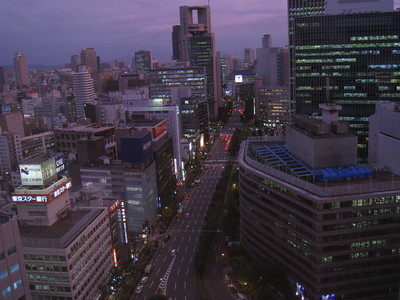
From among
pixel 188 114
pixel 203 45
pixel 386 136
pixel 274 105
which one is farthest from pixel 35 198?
pixel 203 45

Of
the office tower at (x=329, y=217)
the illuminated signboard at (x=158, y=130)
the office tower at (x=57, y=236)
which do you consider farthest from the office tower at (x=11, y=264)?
the illuminated signboard at (x=158, y=130)

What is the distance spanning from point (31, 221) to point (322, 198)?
34.1 metres

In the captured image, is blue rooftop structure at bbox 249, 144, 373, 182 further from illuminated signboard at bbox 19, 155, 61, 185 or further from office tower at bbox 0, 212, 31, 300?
office tower at bbox 0, 212, 31, 300

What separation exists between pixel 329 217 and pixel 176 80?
408 ft

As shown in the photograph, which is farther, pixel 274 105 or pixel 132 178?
pixel 274 105

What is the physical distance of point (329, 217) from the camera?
44.1 meters

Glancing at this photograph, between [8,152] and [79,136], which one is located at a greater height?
[79,136]

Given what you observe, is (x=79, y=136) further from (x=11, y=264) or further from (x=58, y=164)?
(x=11, y=264)

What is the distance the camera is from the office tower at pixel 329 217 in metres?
44.6

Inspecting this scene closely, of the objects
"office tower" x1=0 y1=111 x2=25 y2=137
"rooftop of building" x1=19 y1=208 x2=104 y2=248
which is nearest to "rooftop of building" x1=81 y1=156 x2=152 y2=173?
"rooftop of building" x1=19 y1=208 x2=104 y2=248

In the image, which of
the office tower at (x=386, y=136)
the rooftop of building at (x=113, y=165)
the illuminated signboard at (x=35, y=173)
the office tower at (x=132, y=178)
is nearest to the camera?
the illuminated signboard at (x=35, y=173)

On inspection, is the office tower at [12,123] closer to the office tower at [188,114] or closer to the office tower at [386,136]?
the office tower at [188,114]

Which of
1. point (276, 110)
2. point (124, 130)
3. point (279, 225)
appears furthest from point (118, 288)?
point (276, 110)

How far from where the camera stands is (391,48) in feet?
272
